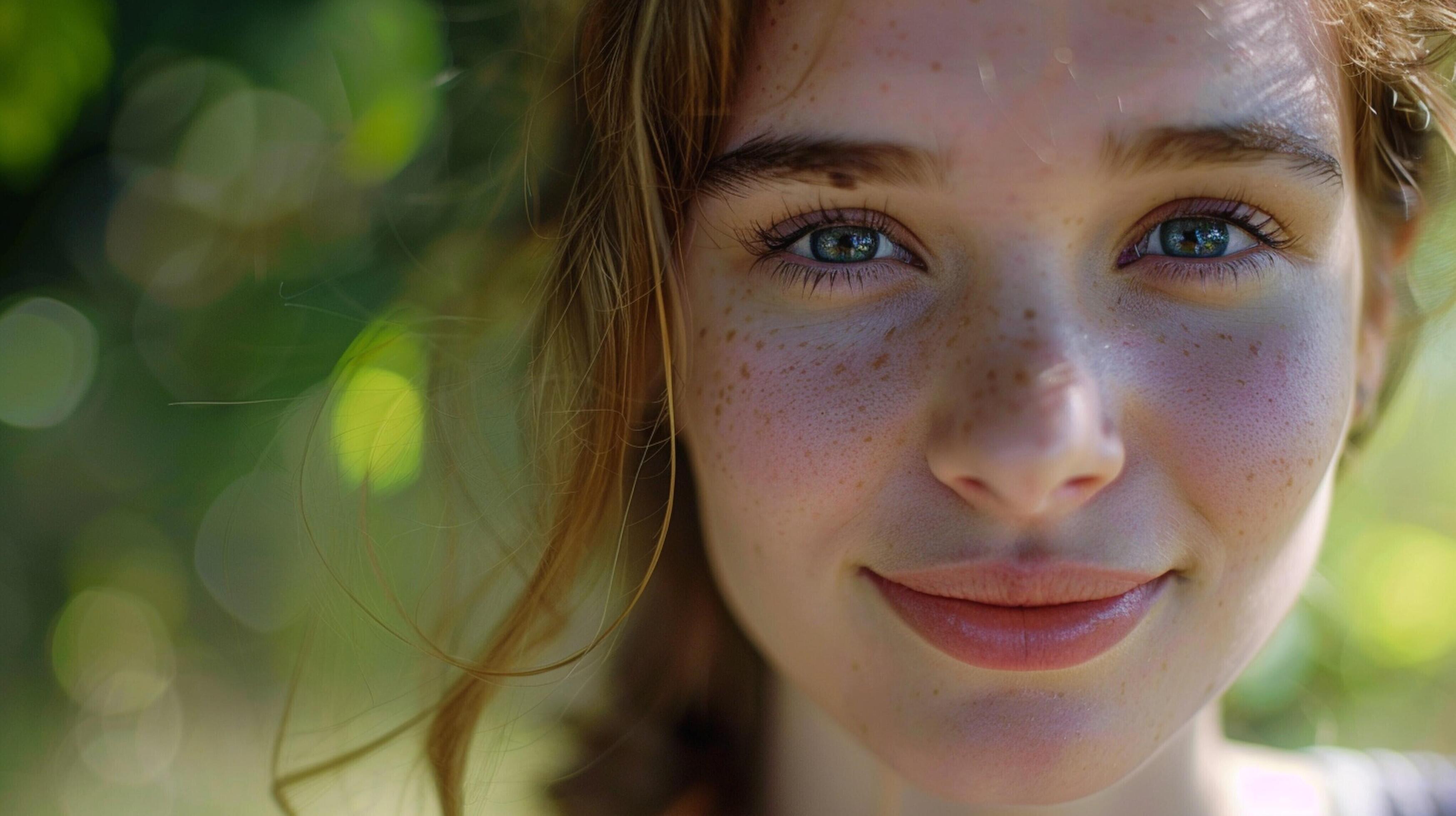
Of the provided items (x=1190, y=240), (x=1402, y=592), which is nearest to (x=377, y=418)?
(x=1190, y=240)

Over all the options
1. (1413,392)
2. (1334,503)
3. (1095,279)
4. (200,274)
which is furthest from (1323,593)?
(200,274)

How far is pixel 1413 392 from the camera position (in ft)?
7.78

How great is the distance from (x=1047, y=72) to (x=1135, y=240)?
202 millimetres

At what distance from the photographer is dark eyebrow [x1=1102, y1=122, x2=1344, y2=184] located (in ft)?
3.42

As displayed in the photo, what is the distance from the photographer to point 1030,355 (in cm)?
103

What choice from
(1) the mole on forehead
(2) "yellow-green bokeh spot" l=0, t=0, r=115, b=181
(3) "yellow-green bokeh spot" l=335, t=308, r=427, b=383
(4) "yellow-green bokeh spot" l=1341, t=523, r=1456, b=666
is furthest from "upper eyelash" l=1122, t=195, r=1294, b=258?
(4) "yellow-green bokeh spot" l=1341, t=523, r=1456, b=666

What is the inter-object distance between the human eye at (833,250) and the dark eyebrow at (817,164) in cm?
5

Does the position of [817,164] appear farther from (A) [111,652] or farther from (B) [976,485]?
(A) [111,652]

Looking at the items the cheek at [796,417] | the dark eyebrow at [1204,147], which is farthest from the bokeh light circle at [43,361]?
the dark eyebrow at [1204,147]

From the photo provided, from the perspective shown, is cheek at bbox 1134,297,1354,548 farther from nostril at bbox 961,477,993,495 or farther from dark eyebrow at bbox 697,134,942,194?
dark eyebrow at bbox 697,134,942,194

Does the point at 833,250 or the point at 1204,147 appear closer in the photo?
the point at 1204,147

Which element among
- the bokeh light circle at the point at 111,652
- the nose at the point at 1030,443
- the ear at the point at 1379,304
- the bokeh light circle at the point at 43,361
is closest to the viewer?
the nose at the point at 1030,443

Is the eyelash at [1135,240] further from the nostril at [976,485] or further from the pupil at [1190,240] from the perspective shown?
the nostril at [976,485]

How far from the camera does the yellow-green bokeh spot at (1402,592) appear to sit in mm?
2688
